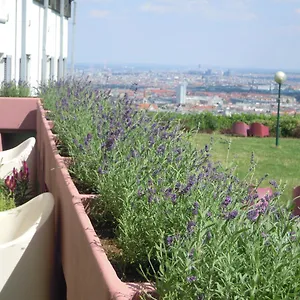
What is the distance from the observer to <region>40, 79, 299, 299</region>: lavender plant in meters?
2.16

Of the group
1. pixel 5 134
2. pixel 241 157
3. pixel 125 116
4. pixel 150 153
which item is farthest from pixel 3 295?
pixel 241 157

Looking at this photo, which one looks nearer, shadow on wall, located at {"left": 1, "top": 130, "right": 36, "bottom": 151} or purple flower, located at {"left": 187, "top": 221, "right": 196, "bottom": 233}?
purple flower, located at {"left": 187, "top": 221, "right": 196, "bottom": 233}

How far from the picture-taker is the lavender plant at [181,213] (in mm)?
2160

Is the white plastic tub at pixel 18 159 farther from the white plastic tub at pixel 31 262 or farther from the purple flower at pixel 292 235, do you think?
the purple flower at pixel 292 235

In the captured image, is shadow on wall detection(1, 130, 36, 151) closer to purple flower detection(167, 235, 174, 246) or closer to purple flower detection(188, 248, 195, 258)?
purple flower detection(167, 235, 174, 246)

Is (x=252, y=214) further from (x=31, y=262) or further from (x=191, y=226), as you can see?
(x=31, y=262)

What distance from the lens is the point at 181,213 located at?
2908 mm

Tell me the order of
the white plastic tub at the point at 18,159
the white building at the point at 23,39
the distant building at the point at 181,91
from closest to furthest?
1. the white plastic tub at the point at 18,159
2. the distant building at the point at 181,91
3. the white building at the point at 23,39

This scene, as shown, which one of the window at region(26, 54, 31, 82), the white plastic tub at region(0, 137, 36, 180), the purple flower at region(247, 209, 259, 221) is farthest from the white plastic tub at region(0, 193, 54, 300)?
the window at region(26, 54, 31, 82)

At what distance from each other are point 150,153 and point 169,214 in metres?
1.18

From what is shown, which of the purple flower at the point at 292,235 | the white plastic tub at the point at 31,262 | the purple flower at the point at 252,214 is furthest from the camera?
the white plastic tub at the point at 31,262

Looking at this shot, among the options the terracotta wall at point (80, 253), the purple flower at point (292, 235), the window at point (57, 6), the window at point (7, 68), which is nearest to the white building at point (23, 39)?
the window at point (7, 68)

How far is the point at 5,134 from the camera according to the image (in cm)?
1275

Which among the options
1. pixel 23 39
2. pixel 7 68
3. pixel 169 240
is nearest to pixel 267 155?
pixel 23 39
